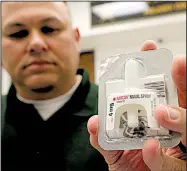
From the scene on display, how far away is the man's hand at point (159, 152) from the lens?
333mm

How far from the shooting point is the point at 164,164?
367mm

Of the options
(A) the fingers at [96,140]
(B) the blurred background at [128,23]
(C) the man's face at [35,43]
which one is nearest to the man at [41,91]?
(C) the man's face at [35,43]

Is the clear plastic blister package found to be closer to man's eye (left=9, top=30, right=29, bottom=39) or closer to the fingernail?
the fingernail

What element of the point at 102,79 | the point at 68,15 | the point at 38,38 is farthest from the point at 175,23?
the point at 102,79

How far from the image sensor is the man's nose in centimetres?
60

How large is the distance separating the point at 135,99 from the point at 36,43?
→ 32cm

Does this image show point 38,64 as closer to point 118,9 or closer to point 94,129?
point 94,129

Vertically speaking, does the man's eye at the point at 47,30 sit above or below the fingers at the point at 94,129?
above

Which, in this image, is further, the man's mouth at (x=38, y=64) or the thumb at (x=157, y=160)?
the man's mouth at (x=38, y=64)

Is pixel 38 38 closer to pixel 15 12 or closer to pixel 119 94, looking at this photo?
pixel 15 12

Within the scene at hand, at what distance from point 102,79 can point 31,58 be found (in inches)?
10.0

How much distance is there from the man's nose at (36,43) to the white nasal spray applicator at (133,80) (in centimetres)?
26

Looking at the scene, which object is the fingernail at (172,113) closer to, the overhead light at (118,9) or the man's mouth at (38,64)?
the man's mouth at (38,64)

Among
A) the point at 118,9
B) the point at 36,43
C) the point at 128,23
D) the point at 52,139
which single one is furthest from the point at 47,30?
the point at 128,23
